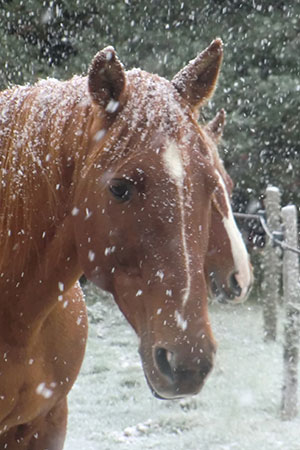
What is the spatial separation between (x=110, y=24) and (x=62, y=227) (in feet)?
18.3

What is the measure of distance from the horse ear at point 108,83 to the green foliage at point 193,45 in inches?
208

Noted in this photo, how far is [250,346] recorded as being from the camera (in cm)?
574

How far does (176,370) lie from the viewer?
4.32ft

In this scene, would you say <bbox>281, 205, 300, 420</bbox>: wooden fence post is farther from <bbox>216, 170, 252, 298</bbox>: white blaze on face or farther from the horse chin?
the horse chin

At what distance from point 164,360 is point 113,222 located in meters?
0.30

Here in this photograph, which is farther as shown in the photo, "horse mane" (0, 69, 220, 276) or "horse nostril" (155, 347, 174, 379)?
"horse mane" (0, 69, 220, 276)

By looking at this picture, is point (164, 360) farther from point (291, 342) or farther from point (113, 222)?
point (291, 342)

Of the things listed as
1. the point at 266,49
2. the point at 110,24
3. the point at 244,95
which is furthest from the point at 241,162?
the point at 110,24

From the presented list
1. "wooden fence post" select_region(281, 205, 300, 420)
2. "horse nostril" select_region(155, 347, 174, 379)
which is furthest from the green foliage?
"horse nostril" select_region(155, 347, 174, 379)

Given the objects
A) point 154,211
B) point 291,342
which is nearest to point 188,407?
point 291,342

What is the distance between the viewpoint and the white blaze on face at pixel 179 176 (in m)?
1.36

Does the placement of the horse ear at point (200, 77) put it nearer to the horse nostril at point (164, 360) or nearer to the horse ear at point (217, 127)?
the horse ear at point (217, 127)

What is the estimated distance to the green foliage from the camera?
6.73 m

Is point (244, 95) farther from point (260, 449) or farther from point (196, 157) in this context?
point (196, 157)
